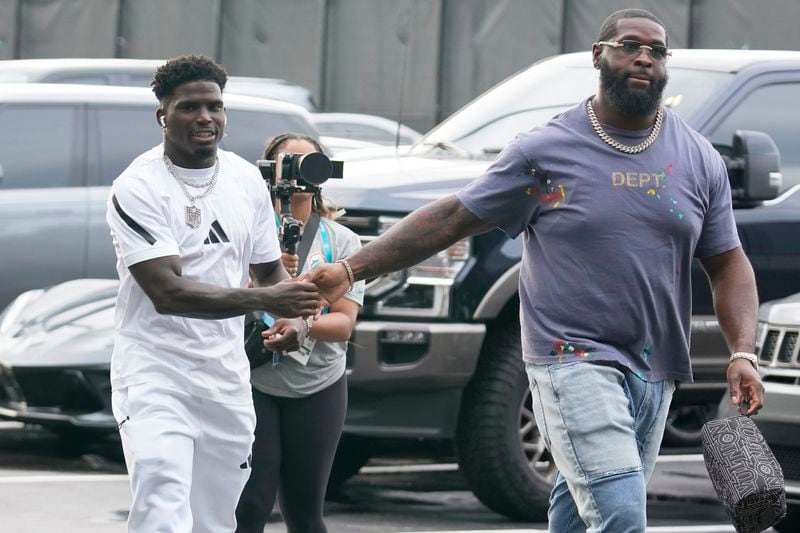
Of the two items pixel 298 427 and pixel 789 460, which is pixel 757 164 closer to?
pixel 789 460

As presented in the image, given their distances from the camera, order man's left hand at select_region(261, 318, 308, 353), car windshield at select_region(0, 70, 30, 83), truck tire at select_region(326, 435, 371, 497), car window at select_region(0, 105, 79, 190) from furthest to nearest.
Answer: car windshield at select_region(0, 70, 30, 83) < car window at select_region(0, 105, 79, 190) < truck tire at select_region(326, 435, 371, 497) < man's left hand at select_region(261, 318, 308, 353)

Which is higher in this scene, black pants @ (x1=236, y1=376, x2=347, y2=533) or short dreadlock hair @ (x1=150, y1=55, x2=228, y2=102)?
short dreadlock hair @ (x1=150, y1=55, x2=228, y2=102)

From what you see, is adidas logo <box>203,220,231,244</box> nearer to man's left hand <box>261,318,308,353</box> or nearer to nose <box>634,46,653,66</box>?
man's left hand <box>261,318,308,353</box>

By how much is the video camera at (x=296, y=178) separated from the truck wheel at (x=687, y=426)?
4.55 m

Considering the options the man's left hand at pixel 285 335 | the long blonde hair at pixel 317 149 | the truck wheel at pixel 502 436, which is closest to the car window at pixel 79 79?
the truck wheel at pixel 502 436

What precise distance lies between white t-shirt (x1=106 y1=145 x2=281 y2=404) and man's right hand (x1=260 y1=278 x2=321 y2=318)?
0.15 meters

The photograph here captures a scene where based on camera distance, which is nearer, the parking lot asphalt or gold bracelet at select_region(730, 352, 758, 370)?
gold bracelet at select_region(730, 352, 758, 370)

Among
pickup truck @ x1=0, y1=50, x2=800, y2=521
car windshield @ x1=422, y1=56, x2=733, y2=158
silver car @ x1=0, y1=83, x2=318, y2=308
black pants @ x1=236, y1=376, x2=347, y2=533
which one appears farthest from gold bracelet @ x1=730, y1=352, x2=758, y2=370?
silver car @ x1=0, y1=83, x2=318, y2=308

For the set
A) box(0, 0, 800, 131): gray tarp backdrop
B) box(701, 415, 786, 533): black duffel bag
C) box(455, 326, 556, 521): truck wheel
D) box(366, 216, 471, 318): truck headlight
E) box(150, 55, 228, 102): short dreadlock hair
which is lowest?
box(455, 326, 556, 521): truck wheel

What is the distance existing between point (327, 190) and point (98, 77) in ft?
25.7

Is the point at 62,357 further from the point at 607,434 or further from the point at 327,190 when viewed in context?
the point at 607,434

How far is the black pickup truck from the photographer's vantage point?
7355mm

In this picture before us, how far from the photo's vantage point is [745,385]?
4859 millimetres

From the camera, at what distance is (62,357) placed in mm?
8656
